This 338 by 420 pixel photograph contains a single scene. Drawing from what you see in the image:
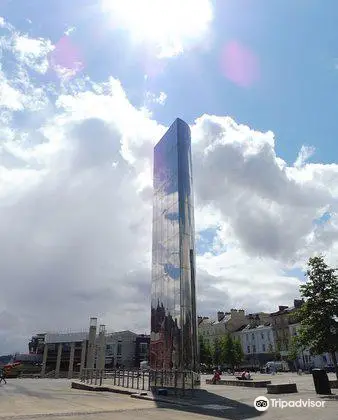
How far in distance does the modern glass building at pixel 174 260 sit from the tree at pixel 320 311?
759 centimetres

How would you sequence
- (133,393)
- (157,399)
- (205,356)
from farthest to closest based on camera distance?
1. (205,356)
2. (133,393)
3. (157,399)

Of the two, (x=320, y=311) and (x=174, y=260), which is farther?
(x=174, y=260)

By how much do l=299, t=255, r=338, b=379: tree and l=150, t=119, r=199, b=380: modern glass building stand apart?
7.59 meters

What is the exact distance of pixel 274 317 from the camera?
10500cm

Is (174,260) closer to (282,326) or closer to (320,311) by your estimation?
(320,311)

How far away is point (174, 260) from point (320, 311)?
1038 centimetres

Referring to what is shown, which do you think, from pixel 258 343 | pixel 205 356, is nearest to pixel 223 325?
pixel 258 343

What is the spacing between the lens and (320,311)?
21.9m

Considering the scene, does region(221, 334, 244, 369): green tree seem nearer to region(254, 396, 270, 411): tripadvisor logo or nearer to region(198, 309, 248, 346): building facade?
region(198, 309, 248, 346): building facade

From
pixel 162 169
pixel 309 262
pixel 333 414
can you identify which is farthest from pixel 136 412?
pixel 162 169

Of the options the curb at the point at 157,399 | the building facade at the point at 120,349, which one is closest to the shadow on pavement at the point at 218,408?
the curb at the point at 157,399

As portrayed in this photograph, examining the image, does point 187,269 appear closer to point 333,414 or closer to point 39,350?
point 333,414

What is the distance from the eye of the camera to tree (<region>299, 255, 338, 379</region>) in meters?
21.5

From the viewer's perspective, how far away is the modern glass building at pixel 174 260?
26.6m
